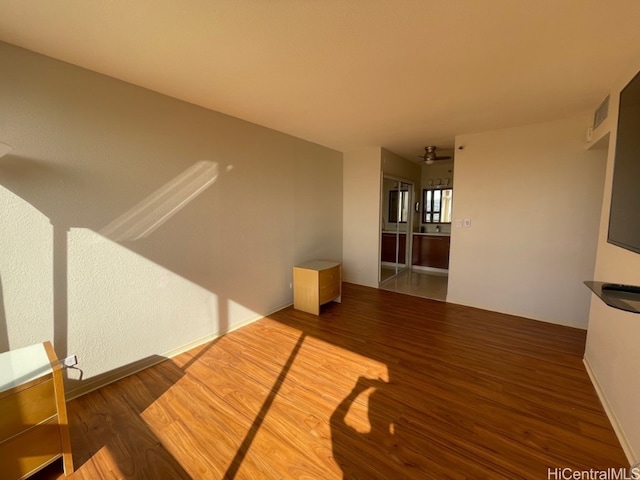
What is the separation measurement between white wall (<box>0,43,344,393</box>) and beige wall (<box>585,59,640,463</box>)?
3.26 meters

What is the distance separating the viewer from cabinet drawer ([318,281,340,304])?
3.69m

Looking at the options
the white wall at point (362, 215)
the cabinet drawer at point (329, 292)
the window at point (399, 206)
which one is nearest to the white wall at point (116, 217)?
the cabinet drawer at point (329, 292)

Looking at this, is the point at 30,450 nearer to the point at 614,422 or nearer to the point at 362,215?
the point at 614,422

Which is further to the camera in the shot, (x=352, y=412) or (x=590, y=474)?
(x=352, y=412)

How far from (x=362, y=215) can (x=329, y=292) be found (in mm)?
1685

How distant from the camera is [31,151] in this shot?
178 cm

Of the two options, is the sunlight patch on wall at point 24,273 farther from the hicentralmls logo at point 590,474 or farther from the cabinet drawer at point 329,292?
the hicentralmls logo at point 590,474

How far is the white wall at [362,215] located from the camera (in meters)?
4.67

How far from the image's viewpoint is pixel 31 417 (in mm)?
1366

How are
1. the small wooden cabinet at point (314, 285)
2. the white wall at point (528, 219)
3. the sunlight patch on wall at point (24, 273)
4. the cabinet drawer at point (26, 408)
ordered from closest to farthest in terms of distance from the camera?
1. the cabinet drawer at point (26, 408)
2. the sunlight patch on wall at point (24, 273)
3. the white wall at point (528, 219)
4. the small wooden cabinet at point (314, 285)

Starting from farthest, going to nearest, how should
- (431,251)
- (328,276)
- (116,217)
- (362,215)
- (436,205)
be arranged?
(436,205) < (431,251) < (362,215) < (328,276) < (116,217)

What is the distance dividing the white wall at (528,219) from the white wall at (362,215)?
127 cm

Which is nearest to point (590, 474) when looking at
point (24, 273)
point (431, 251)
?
point (24, 273)

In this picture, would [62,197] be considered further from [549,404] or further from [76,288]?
[549,404]
